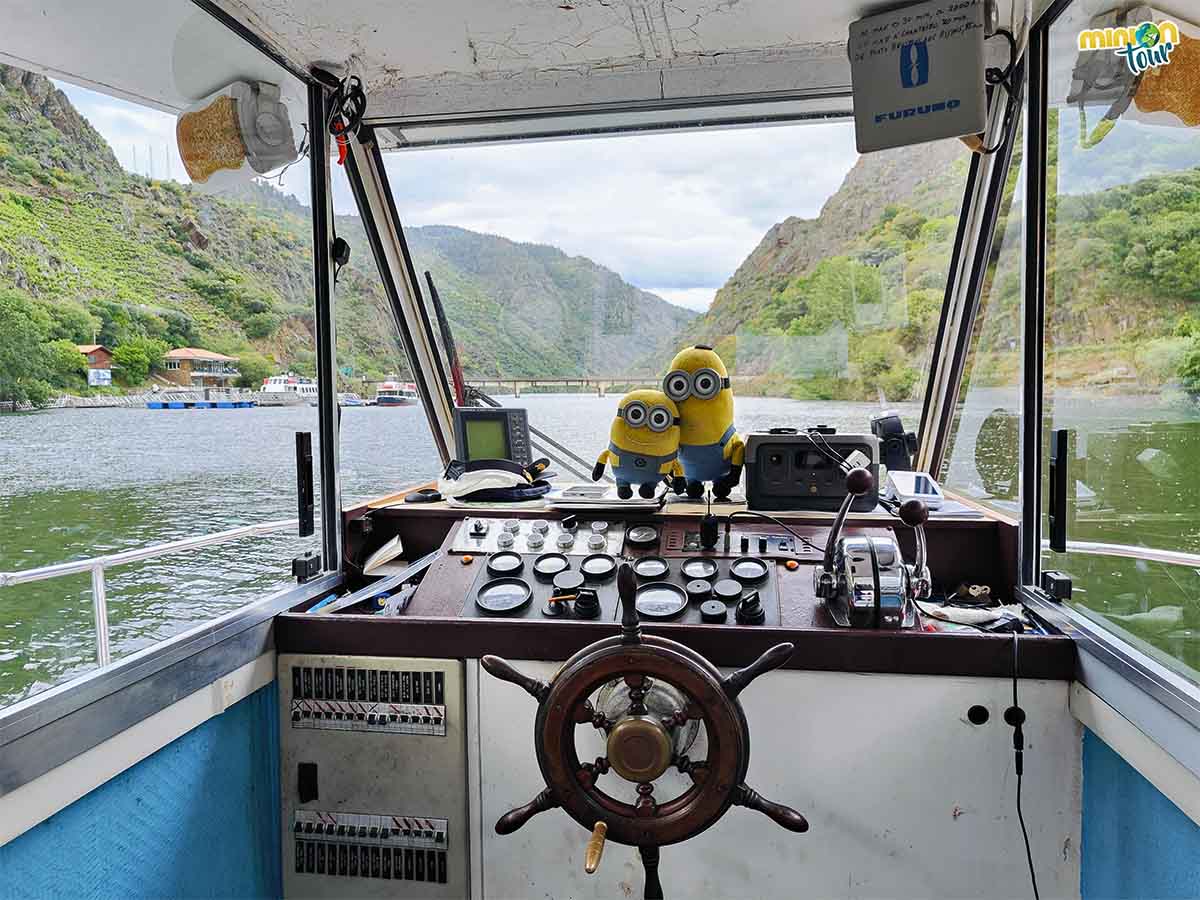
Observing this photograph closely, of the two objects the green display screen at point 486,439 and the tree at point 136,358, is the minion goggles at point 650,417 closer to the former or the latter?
the green display screen at point 486,439

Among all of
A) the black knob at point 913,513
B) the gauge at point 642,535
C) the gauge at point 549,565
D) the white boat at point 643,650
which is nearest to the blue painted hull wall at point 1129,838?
the white boat at point 643,650

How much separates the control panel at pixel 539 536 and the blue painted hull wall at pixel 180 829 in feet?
1.95

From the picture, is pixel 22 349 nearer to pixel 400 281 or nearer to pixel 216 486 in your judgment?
pixel 216 486

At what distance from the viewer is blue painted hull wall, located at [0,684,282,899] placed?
1191mm

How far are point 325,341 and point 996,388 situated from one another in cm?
194

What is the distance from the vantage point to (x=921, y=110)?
1844 mm

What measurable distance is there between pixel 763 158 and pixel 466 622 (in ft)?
5.84

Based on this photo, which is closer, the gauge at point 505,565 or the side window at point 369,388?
the gauge at point 505,565

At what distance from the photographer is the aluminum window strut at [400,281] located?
258cm

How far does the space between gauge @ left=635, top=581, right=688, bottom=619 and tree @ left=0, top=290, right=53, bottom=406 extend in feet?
4.73

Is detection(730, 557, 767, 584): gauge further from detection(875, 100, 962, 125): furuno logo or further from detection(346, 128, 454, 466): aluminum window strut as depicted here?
detection(346, 128, 454, 466): aluminum window strut

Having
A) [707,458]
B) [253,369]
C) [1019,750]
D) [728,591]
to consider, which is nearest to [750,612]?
[728,591]

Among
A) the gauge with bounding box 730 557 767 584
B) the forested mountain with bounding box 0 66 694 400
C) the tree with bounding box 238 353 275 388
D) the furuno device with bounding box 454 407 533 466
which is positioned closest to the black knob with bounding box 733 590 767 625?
the gauge with bounding box 730 557 767 584

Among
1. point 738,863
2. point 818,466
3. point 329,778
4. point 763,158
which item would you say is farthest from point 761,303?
point 329,778
